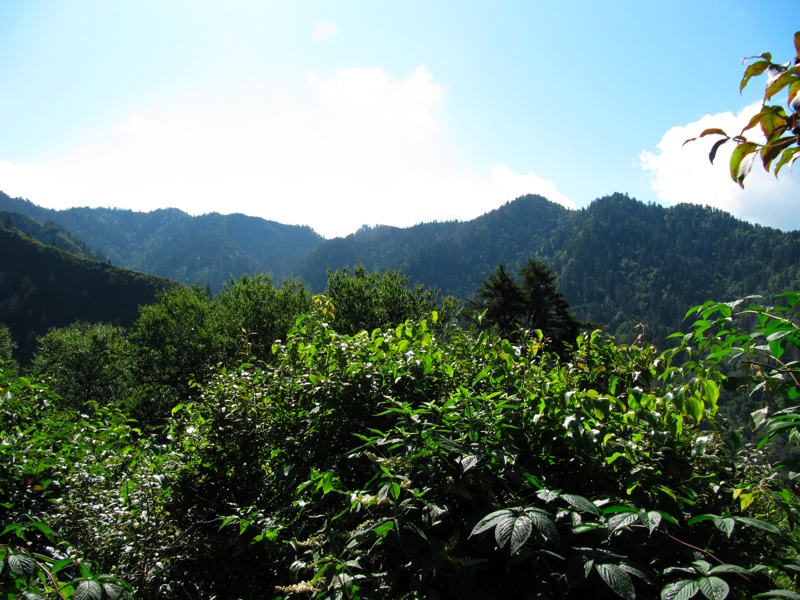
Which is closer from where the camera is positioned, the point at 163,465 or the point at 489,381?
the point at 489,381

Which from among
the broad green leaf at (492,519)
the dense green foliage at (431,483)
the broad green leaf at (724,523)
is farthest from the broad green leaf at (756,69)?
the broad green leaf at (492,519)

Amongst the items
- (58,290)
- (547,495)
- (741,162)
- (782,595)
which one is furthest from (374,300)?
(58,290)

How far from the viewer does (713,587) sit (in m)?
1.37

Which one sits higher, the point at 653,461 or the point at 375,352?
the point at 375,352

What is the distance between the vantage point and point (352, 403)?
278 cm

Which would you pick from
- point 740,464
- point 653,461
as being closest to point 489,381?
point 653,461

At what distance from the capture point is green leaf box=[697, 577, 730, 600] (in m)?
1.34

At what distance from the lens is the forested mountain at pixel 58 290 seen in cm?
11300

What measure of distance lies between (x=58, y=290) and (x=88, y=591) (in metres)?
146

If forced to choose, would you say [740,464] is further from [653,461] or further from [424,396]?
[424,396]

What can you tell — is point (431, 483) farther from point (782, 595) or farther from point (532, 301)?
point (532, 301)

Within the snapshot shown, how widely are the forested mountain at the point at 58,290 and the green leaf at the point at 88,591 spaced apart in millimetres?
121901

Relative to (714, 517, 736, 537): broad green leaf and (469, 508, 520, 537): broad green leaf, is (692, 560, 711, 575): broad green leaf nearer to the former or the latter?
(714, 517, 736, 537): broad green leaf

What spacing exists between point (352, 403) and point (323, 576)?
1168 millimetres
